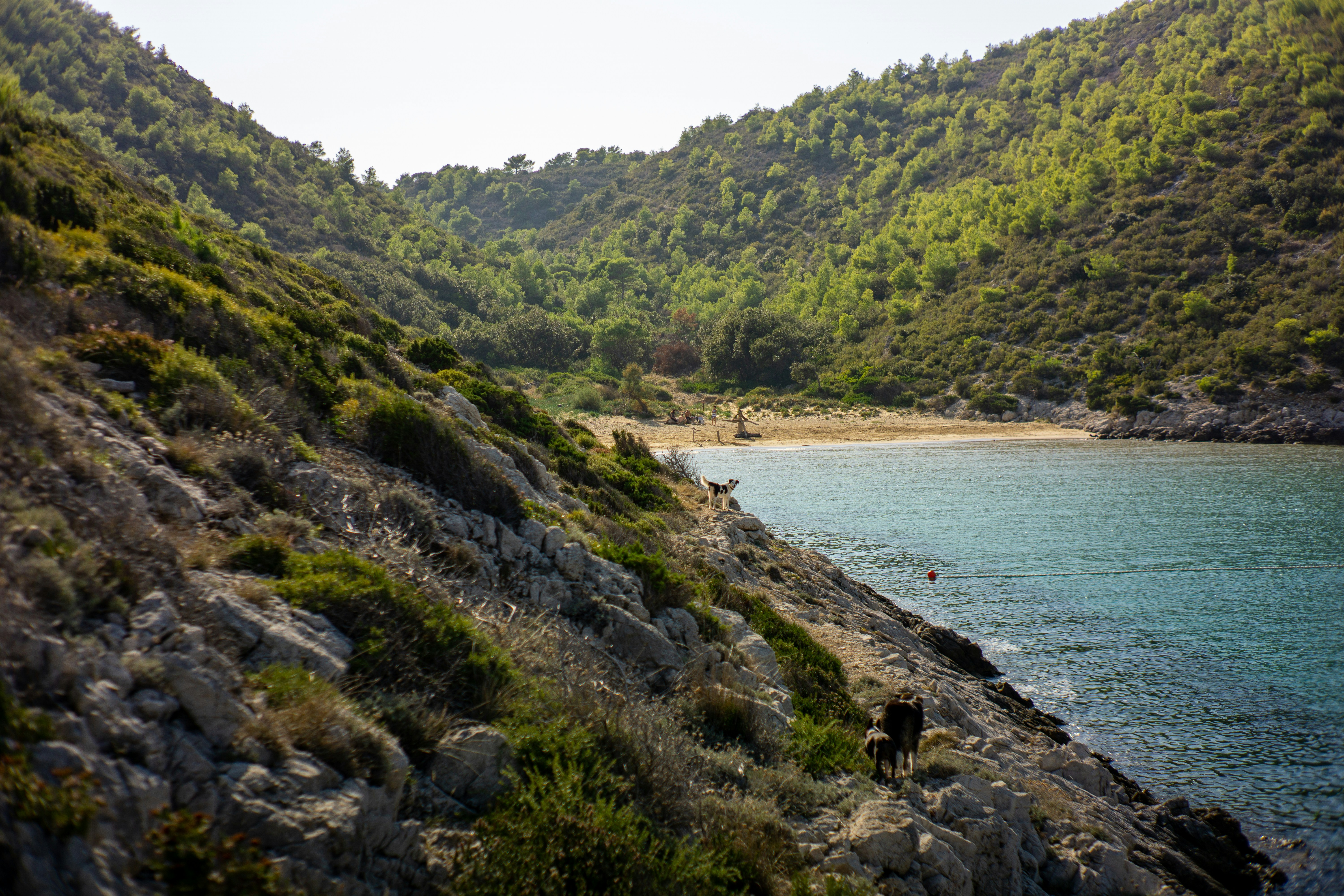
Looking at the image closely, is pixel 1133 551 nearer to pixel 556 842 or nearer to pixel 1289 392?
pixel 556 842

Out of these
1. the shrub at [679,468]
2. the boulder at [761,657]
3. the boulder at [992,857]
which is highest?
the shrub at [679,468]

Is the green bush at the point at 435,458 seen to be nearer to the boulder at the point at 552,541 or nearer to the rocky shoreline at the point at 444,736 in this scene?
the rocky shoreline at the point at 444,736

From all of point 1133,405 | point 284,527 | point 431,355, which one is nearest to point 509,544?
point 284,527

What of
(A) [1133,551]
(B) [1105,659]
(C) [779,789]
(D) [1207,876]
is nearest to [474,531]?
(C) [779,789]

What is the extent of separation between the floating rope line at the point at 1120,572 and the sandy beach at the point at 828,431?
28.5 m

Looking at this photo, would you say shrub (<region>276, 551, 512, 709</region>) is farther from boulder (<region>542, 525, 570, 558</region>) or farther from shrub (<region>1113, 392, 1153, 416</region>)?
shrub (<region>1113, 392, 1153, 416</region>)

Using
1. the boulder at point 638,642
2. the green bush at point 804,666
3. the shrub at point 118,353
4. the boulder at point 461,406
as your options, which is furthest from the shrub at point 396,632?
the boulder at point 461,406

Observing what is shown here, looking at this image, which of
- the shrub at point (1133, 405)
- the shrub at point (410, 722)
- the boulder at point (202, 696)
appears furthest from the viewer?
the shrub at point (1133, 405)

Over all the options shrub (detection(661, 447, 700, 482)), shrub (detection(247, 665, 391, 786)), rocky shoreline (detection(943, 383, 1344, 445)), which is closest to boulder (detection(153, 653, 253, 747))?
shrub (detection(247, 665, 391, 786))

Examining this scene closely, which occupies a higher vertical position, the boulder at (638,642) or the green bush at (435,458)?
the green bush at (435,458)

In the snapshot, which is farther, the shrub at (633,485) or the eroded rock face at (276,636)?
the shrub at (633,485)

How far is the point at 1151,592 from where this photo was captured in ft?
59.3

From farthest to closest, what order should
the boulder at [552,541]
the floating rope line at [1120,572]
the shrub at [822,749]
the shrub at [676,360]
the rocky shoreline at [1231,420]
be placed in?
the shrub at [676,360], the rocky shoreline at [1231,420], the floating rope line at [1120,572], the boulder at [552,541], the shrub at [822,749]

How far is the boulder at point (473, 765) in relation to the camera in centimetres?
416
